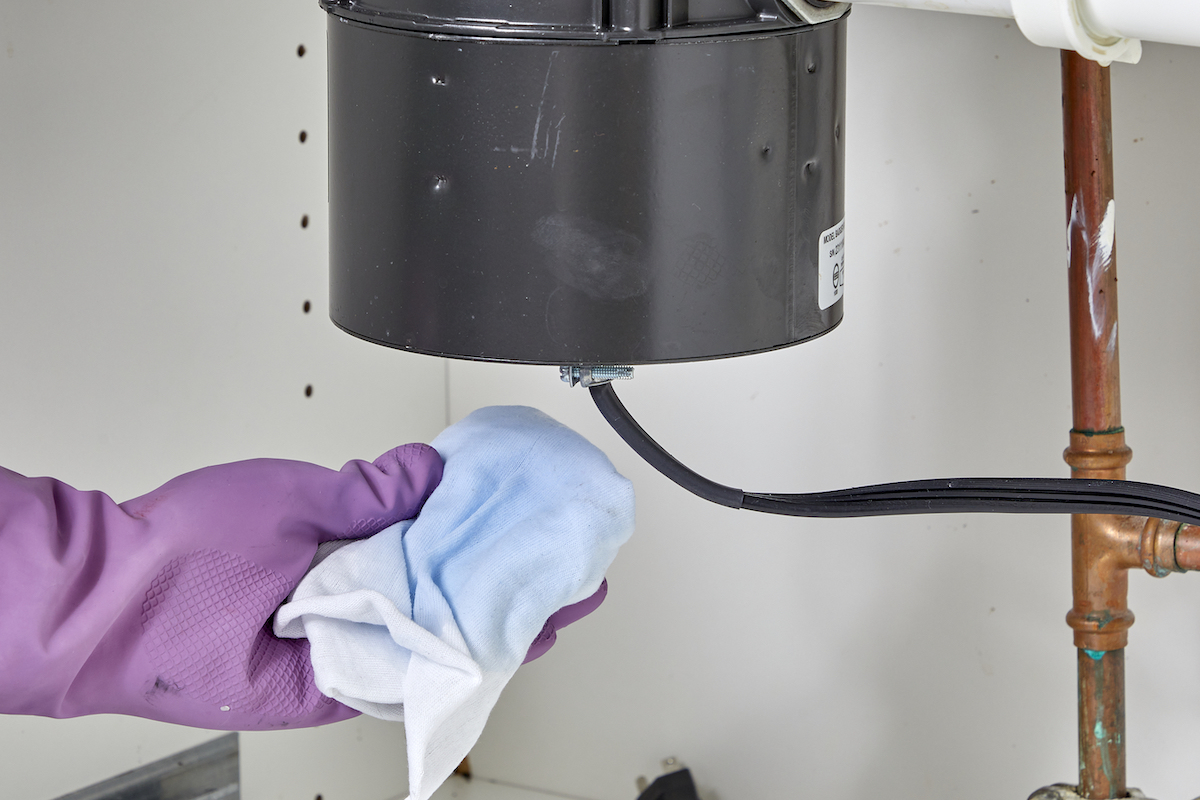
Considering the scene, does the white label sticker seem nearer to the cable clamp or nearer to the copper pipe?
the cable clamp

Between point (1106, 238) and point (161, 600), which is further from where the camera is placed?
point (1106, 238)

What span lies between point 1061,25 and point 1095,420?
1.33ft

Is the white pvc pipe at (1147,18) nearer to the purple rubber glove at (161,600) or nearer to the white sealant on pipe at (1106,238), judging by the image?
the white sealant on pipe at (1106,238)

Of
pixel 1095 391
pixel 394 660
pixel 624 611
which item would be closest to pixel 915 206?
pixel 1095 391

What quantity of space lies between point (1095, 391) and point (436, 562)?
0.47 meters

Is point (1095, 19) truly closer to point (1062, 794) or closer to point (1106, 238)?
point (1106, 238)

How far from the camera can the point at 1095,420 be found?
30.7 inches

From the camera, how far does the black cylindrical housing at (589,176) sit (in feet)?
1.63

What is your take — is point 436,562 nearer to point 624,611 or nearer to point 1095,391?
point 1095,391

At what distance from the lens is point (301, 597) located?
1.90 feet

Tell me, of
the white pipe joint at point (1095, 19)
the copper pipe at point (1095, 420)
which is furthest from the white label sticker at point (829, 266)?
the copper pipe at point (1095, 420)

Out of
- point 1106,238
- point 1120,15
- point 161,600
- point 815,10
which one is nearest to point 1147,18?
point 1120,15

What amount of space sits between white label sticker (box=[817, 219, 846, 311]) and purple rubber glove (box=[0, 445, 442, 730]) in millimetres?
294

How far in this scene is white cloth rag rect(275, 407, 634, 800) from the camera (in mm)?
555
